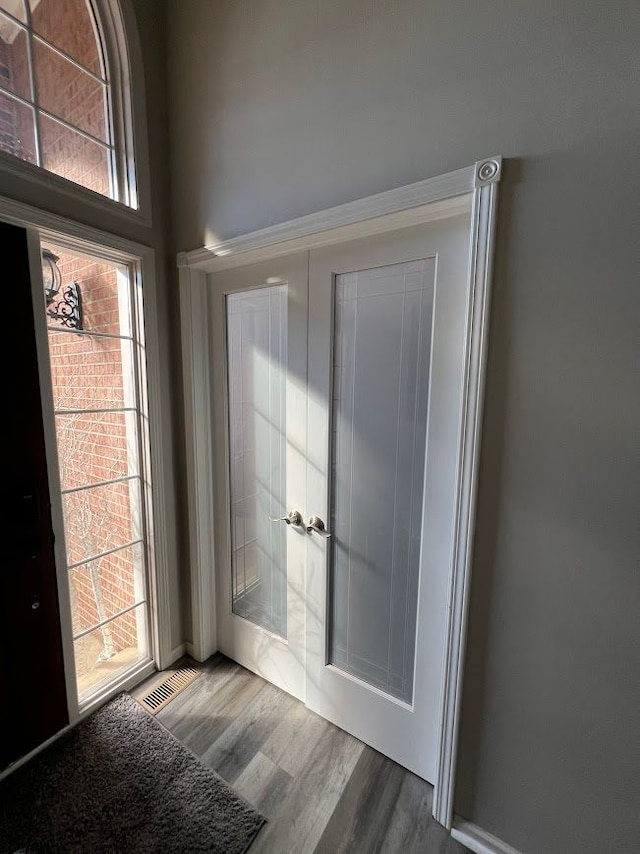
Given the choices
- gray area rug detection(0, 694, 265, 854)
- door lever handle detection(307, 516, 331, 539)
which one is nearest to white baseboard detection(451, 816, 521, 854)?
gray area rug detection(0, 694, 265, 854)

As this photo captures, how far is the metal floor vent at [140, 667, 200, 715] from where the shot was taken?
1705mm

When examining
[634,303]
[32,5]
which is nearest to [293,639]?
[634,303]

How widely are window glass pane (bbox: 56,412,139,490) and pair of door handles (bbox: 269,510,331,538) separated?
82 cm

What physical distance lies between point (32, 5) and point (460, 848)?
333 centimetres

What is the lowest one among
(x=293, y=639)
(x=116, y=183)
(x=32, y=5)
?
(x=293, y=639)

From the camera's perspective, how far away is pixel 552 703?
103 centimetres

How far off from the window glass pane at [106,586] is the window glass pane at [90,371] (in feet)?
2.51

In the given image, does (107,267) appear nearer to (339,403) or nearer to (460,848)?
(339,403)

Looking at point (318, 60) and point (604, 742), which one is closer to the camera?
point (604, 742)

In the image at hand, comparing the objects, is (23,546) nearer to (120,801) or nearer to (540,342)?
(120,801)

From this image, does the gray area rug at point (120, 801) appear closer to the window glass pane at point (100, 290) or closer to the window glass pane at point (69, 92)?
the window glass pane at point (100, 290)

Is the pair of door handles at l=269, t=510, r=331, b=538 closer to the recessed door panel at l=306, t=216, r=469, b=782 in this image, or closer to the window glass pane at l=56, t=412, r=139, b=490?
the recessed door panel at l=306, t=216, r=469, b=782

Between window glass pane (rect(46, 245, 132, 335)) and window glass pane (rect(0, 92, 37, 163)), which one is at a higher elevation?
window glass pane (rect(0, 92, 37, 163))

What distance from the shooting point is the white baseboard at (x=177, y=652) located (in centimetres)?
195
